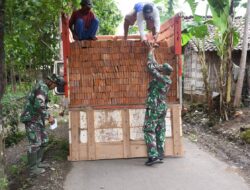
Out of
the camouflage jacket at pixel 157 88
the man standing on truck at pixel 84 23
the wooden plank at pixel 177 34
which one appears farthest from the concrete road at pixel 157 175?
the man standing on truck at pixel 84 23

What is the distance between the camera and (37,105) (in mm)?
6320

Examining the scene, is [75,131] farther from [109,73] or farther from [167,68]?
[167,68]

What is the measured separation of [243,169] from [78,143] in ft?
9.89

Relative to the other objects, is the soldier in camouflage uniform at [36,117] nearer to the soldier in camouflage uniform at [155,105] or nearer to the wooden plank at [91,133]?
the wooden plank at [91,133]

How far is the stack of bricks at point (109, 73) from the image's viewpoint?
7.19 meters

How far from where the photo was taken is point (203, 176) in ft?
21.0

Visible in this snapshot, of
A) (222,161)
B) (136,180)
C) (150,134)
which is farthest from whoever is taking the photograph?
(222,161)

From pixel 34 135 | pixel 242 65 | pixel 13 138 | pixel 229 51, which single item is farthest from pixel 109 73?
pixel 242 65

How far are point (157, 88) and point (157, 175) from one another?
1.45 metres

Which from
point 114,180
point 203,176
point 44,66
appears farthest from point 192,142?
point 44,66

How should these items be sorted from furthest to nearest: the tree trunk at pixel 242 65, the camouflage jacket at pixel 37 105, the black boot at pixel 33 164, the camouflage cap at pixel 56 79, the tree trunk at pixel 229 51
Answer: the tree trunk at pixel 242 65 → the tree trunk at pixel 229 51 → the camouflage cap at pixel 56 79 → the black boot at pixel 33 164 → the camouflage jacket at pixel 37 105

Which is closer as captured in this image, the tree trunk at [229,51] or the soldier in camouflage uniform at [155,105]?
the soldier in camouflage uniform at [155,105]

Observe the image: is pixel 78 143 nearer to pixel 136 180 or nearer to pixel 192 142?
pixel 136 180

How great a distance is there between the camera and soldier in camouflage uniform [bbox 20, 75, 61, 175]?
6.34 metres
